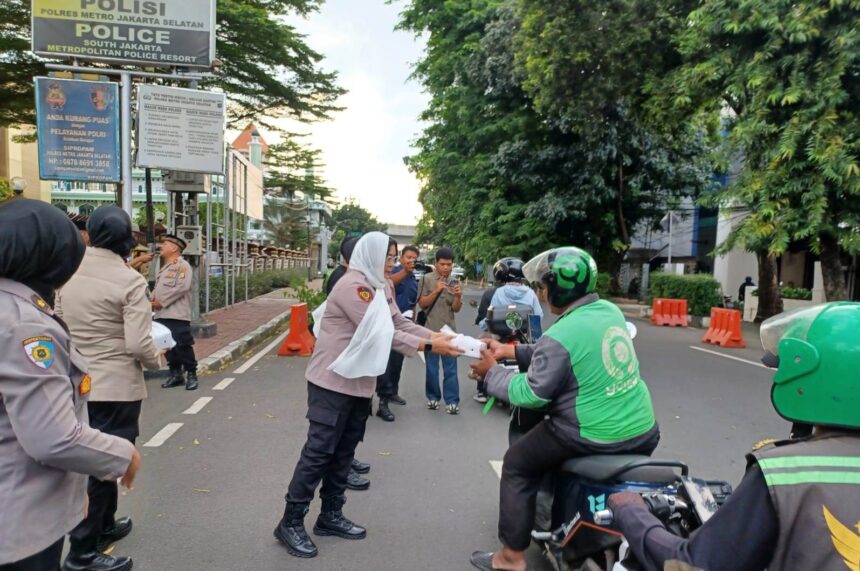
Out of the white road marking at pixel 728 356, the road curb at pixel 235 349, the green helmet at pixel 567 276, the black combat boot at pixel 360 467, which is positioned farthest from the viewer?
the white road marking at pixel 728 356

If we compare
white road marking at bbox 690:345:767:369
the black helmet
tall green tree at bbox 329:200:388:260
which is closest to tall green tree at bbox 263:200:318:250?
tall green tree at bbox 329:200:388:260

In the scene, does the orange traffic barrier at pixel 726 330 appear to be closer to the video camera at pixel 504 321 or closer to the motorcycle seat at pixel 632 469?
the video camera at pixel 504 321

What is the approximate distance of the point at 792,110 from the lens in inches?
283

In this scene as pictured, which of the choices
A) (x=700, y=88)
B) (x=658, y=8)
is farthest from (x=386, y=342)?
(x=658, y=8)

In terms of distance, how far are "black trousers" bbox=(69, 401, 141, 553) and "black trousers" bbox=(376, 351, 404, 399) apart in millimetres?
2999

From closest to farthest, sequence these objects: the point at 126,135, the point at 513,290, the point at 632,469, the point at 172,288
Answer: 1. the point at 632,469
2. the point at 513,290
3. the point at 172,288
4. the point at 126,135

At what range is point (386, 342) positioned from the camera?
3.17 metres

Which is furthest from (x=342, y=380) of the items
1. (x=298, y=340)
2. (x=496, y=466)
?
(x=298, y=340)

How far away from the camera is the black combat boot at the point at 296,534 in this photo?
3105mm

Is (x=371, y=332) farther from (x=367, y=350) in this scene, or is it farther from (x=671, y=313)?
(x=671, y=313)

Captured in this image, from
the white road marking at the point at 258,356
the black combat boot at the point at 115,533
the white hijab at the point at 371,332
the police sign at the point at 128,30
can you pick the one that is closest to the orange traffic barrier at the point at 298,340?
the white road marking at the point at 258,356

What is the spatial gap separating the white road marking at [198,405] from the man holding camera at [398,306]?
1.91 m

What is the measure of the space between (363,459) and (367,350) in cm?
187

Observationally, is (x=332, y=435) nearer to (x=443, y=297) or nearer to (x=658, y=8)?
(x=443, y=297)
